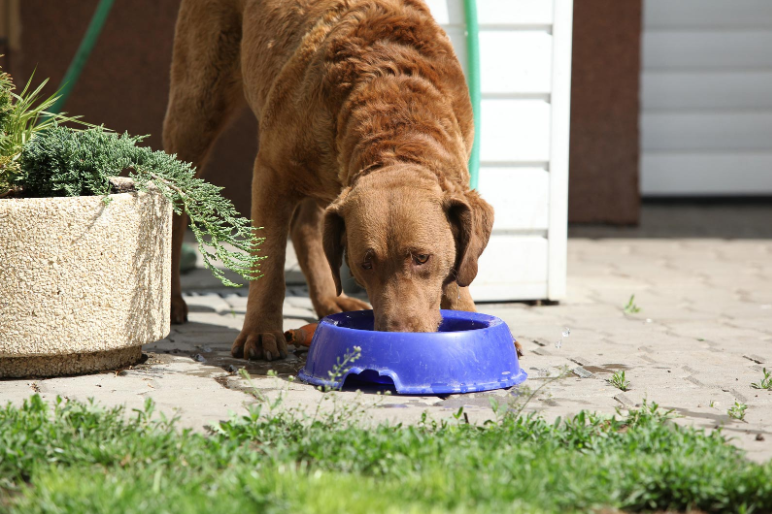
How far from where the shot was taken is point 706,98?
34.6 feet

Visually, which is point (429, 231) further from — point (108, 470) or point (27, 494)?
point (27, 494)

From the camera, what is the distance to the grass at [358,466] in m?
2.08

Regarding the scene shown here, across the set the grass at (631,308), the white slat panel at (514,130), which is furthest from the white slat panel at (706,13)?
the grass at (631,308)

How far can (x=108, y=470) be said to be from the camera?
95.0 inches

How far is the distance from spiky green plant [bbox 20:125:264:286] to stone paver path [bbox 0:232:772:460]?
528 millimetres

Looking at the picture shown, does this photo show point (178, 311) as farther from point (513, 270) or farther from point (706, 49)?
point (706, 49)

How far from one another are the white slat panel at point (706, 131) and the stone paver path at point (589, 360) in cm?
397

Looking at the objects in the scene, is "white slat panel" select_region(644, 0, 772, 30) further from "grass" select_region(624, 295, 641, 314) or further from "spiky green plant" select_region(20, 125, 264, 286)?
"spiky green plant" select_region(20, 125, 264, 286)

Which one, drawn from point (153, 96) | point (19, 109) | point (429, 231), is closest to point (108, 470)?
point (429, 231)

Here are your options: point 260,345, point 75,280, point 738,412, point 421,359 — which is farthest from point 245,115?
point 738,412

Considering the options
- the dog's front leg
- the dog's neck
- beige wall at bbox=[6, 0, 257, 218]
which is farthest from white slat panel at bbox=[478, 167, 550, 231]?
beige wall at bbox=[6, 0, 257, 218]

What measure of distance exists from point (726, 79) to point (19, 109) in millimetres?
9032

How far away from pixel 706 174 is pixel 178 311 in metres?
7.67

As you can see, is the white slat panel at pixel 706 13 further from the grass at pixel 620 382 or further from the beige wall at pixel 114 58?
the grass at pixel 620 382
